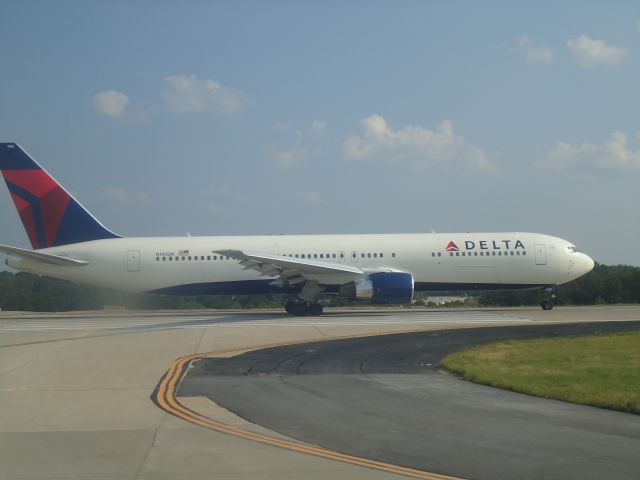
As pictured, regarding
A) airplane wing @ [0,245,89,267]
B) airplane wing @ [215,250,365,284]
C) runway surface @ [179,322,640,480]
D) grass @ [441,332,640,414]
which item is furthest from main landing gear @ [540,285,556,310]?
airplane wing @ [0,245,89,267]

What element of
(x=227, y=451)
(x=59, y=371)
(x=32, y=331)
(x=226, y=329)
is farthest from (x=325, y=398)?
(x=32, y=331)

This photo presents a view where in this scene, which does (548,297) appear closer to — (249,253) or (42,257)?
(249,253)

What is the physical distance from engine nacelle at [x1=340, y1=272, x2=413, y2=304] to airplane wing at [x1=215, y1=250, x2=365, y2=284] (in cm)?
72

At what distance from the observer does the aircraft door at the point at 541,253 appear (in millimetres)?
31250

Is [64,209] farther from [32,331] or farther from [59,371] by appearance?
[59,371]

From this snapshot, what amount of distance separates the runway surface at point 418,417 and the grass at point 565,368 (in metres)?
0.45

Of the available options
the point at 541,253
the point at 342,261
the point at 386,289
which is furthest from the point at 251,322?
the point at 541,253

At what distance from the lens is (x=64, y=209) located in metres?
32.0

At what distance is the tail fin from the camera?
3177 centimetres

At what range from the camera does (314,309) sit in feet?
100

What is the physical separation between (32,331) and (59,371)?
10.6m

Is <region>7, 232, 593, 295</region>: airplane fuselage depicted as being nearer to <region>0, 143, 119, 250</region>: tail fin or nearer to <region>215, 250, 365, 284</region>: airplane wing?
<region>0, 143, 119, 250</region>: tail fin

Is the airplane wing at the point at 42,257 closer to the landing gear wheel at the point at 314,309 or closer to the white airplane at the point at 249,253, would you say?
the white airplane at the point at 249,253

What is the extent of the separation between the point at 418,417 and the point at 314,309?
2118 centimetres
